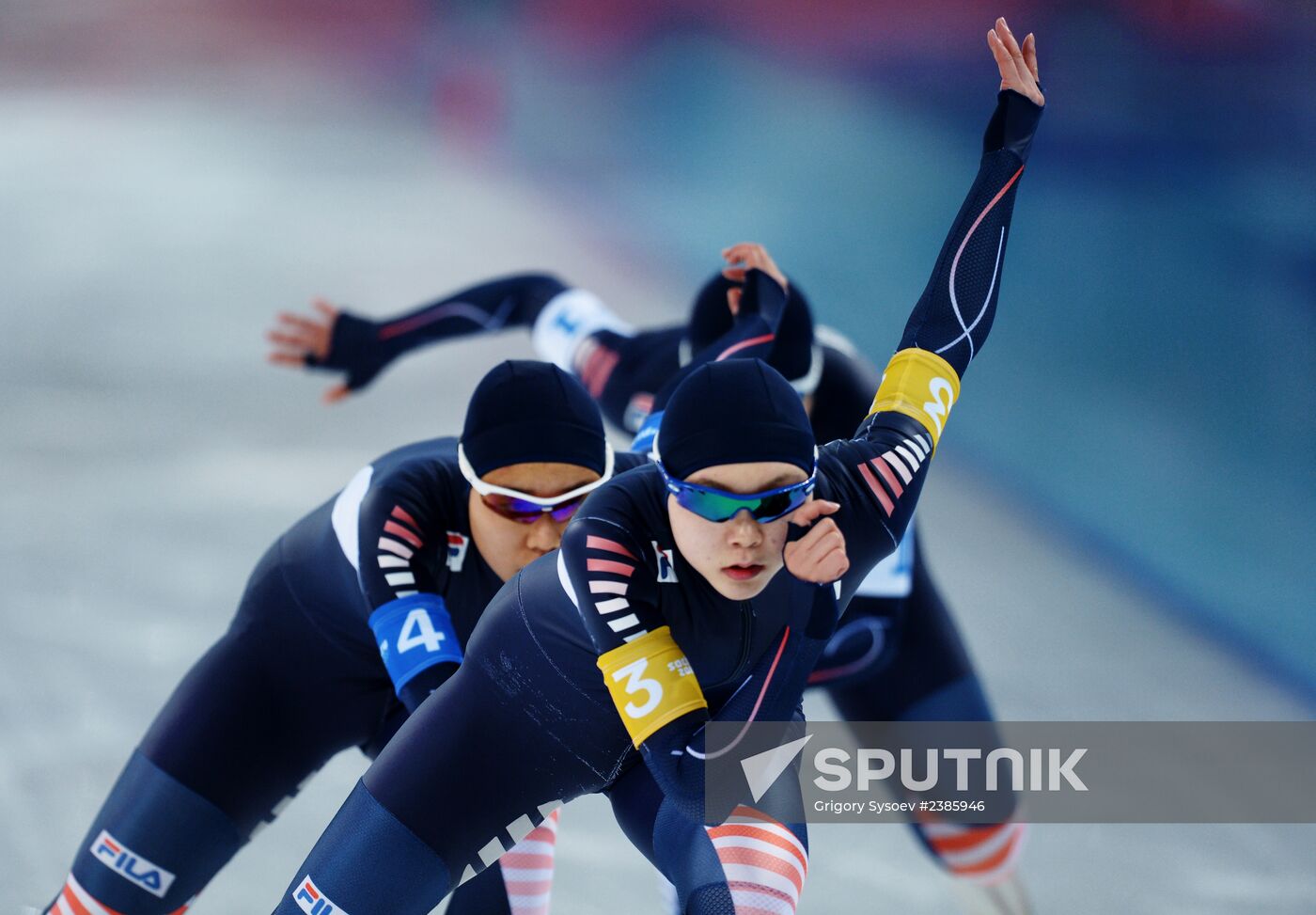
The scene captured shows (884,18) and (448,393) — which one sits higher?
(884,18)

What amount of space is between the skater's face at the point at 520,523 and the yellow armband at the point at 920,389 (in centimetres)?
65

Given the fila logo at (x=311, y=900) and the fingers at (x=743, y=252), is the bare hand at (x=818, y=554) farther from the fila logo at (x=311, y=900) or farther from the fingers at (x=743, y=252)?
the fingers at (x=743, y=252)

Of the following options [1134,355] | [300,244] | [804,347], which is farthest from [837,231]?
[804,347]

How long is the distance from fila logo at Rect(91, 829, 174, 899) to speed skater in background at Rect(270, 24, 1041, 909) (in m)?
1.50

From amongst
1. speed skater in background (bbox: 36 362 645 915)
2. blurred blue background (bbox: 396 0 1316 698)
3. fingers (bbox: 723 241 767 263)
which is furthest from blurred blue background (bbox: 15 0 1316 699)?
speed skater in background (bbox: 36 362 645 915)

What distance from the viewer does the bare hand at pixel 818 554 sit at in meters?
2.87

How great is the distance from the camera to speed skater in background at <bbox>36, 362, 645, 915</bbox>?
3.54 m

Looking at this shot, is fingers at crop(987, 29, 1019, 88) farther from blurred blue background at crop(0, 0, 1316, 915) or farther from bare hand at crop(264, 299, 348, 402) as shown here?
bare hand at crop(264, 299, 348, 402)

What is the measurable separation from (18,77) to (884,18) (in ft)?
15.3

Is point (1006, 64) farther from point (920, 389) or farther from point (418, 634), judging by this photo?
point (418, 634)

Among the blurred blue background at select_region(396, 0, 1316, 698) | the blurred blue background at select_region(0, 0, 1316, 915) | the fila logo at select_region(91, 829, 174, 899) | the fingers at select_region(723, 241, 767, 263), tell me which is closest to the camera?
the fila logo at select_region(91, 829, 174, 899)

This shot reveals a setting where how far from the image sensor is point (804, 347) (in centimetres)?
448

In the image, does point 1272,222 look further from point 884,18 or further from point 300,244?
point 300,244

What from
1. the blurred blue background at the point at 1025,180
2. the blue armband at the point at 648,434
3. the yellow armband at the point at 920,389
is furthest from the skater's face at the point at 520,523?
the blurred blue background at the point at 1025,180
